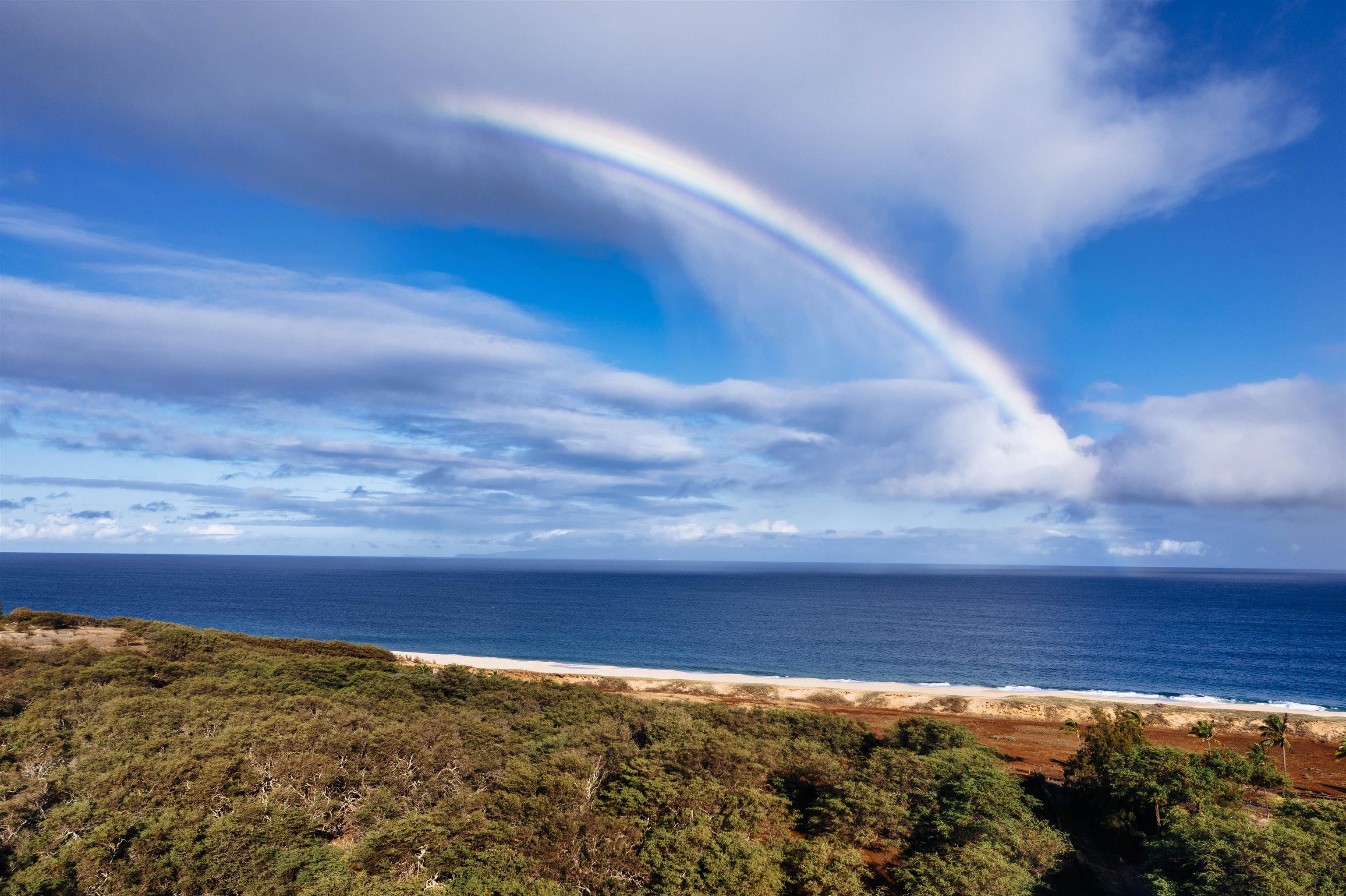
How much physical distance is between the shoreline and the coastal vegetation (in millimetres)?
25461

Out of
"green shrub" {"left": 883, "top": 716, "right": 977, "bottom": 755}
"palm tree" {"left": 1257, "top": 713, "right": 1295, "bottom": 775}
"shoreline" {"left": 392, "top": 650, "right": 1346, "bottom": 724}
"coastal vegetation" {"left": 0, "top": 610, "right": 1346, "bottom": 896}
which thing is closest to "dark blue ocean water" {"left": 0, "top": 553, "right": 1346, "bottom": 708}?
"shoreline" {"left": 392, "top": 650, "right": 1346, "bottom": 724}

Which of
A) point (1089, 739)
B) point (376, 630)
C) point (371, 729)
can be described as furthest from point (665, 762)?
point (376, 630)

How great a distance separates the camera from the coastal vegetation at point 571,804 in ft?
55.6

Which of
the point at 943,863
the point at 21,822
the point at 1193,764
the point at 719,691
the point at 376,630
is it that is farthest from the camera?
the point at 376,630

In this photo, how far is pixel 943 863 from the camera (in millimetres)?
19172

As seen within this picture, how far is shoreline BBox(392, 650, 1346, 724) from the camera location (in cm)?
5856

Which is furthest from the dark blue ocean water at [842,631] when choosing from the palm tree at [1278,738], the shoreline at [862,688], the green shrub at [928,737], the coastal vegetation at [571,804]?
the coastal vegetation at [571,804]

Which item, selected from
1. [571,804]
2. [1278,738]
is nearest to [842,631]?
[1278,738]

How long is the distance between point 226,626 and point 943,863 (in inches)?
4701

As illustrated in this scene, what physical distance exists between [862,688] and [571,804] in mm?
50729

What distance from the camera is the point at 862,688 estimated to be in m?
65.1

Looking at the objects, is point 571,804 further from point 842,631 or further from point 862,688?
point 842,631

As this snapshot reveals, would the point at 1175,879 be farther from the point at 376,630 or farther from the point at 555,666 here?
the point at 376,630

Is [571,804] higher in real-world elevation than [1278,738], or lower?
higher
